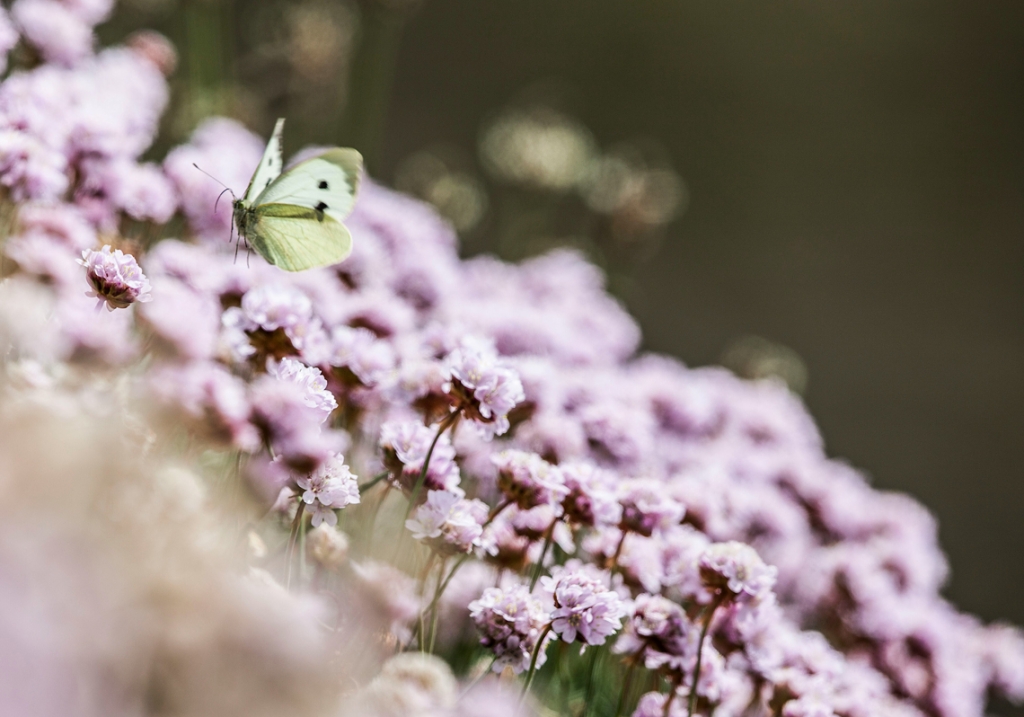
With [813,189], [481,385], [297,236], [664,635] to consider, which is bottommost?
[664,635]

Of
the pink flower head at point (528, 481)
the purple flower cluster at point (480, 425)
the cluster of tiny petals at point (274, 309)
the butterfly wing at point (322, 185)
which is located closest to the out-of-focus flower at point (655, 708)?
the purple flower cluster at point (480, 425)

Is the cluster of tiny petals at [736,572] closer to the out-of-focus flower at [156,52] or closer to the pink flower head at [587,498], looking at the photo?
the pink flower head at [587,498]

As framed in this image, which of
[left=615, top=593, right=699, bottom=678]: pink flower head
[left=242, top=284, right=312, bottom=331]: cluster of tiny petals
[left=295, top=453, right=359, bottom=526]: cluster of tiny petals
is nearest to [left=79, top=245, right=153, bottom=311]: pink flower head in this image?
[left=242, top=284, right=312, bottom=331]: cluster of tiny petals

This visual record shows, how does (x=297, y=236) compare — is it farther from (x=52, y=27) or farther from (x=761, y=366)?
(x=761, y=366)

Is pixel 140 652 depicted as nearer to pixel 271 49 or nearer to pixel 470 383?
pixel 470 383

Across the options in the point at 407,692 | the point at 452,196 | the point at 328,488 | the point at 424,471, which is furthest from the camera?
the point at 452,196

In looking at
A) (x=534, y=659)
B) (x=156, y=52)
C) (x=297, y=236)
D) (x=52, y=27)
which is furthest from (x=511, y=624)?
(x=156, y=52)
